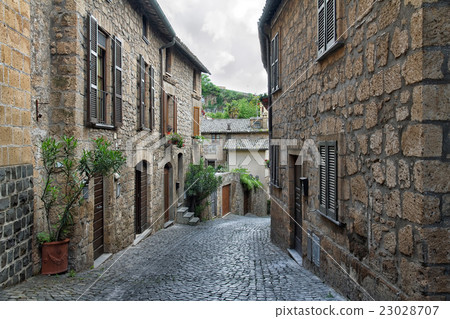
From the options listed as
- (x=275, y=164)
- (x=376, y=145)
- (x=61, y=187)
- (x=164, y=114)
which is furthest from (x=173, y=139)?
(x=376, y=145)

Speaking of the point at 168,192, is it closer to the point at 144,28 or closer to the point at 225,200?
the point at 144,28

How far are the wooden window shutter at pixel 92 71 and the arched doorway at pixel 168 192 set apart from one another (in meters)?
6.53

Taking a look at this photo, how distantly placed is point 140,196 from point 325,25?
6.72 meters

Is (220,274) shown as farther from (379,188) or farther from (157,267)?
(379,188)

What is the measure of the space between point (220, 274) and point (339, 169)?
2633 mm

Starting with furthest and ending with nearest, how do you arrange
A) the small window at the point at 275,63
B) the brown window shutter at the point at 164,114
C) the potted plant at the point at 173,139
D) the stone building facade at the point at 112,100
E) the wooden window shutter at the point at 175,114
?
the wooden window shutter at the point at 175,114 < the potted plant at the point at 173,139 < the brown window shutter at the point at 164,114 < the small window at the point at 275,63 < the stone building facade at the point at 112,100

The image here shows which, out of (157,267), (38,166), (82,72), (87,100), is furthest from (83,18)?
(157,267)

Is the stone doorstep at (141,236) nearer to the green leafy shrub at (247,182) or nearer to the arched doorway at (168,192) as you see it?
the arched doorway at (168,192)

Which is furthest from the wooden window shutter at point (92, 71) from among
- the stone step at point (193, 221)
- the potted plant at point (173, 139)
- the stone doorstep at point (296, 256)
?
the stone step at point (193, 221)

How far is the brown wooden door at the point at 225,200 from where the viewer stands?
19922mm

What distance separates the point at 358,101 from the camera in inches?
141

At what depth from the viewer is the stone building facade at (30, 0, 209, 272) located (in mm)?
5262

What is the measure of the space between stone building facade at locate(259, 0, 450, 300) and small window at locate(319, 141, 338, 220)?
0.01 metres

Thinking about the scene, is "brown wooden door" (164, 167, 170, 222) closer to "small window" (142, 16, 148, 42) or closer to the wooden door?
"small window" (142, 16, 148, 42)
